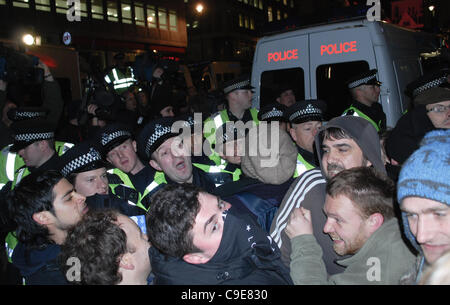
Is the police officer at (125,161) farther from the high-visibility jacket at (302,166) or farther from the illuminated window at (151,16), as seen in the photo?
the illuminated window at (151,16)

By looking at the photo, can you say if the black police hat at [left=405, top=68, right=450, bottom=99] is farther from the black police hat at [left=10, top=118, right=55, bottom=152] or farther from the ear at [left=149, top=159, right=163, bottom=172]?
the black police hat at [left=10, top=118, right=55, bottom=152]

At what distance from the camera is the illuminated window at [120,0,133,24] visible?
28516 millimetres

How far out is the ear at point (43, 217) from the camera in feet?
7.22

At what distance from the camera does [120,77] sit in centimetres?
530

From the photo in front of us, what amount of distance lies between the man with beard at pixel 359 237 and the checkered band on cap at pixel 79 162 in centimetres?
200

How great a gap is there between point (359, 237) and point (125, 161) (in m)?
2.53

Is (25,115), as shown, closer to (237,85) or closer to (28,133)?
(28,133)

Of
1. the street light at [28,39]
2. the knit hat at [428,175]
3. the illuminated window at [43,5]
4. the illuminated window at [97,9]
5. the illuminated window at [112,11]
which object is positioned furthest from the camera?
the illuminated window at [112,11]

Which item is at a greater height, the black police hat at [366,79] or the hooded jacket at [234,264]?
the black police hat at [366,79]

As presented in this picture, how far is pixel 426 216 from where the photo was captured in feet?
4.46

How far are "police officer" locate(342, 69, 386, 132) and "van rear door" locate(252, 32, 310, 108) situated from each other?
31.7 inches

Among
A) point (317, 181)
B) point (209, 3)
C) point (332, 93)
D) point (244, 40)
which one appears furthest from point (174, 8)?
point (317, 181)

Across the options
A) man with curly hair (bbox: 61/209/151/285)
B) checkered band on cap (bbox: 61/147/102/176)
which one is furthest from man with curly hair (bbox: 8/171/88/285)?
checkered band on cap (bbox: 61/147/102/176)

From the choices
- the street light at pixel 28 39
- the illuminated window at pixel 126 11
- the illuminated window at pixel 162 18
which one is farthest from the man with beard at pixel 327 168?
the illuminated window at pixel 162 18
